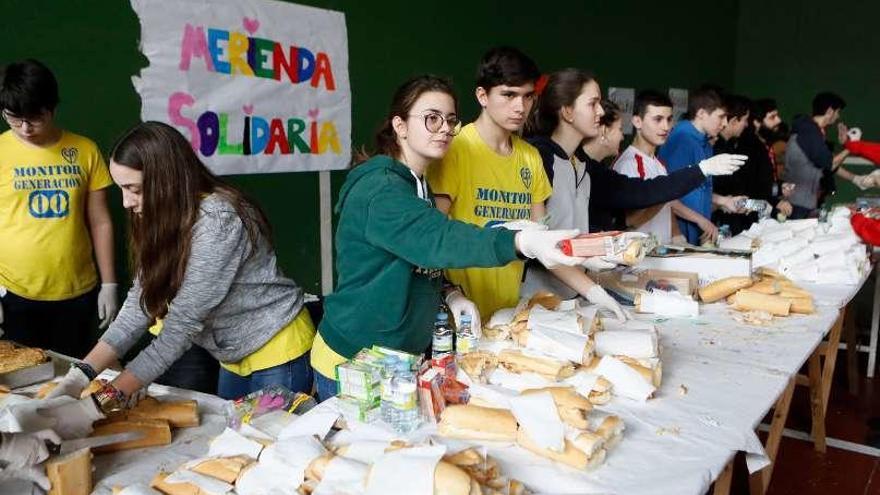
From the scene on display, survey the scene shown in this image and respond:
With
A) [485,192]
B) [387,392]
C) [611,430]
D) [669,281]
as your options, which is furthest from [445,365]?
[669,281]

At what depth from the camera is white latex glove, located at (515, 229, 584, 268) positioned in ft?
4.78

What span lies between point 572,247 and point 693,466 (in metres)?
0.49

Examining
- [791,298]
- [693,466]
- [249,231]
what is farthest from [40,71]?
[791,298]

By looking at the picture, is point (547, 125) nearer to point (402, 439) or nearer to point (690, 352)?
point (690, 352)

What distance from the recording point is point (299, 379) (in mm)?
1876

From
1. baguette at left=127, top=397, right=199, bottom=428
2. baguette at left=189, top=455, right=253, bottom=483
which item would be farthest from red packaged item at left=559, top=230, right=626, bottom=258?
baguette at left=127, top=397, right=199, bottom=428

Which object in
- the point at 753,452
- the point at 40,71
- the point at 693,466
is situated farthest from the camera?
the point at 40,71

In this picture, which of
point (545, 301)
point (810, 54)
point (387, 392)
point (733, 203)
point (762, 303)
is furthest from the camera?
point (810, 54)

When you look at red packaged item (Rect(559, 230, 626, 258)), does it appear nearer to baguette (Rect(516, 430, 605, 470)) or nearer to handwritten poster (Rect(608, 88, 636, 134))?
baguette (Rect(516, 430, 605, 470))

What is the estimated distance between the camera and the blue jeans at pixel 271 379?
1827 millimetres

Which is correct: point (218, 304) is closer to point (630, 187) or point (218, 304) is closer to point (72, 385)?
point (72, 385)

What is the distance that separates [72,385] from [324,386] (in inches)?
23.3

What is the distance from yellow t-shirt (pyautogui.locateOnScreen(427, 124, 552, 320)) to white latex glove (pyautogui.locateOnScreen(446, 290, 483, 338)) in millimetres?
202

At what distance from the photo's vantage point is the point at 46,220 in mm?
2354
